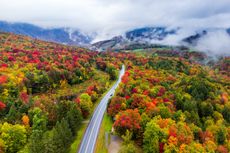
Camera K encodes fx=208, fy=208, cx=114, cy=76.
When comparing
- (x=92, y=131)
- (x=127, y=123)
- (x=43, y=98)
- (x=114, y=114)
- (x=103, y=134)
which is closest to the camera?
(x=127, y=123)

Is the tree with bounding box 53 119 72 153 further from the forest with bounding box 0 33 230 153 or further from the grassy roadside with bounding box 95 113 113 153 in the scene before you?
the grassy roadside with bounding box 95 113 113 153

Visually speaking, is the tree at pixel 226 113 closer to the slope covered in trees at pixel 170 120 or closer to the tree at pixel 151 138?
the slope covered in trees at pixel 170 120

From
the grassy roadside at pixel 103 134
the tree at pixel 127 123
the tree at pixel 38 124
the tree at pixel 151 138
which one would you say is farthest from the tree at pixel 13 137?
the tree at pixel 151 138

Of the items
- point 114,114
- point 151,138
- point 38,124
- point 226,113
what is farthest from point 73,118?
point 226,113

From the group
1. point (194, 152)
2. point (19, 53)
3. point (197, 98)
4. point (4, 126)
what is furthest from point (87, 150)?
point (19, 53)

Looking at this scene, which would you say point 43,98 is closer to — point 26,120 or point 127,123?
point 26,120

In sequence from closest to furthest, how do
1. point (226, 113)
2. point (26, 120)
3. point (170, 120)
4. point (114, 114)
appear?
1. point (170, 120)
2. point (26, 120)
3. point (114, 114)
4. point (226, 113)

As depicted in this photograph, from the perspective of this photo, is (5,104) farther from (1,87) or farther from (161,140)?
(161,140)

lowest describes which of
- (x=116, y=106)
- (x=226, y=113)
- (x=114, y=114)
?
(x=226, y=113)
